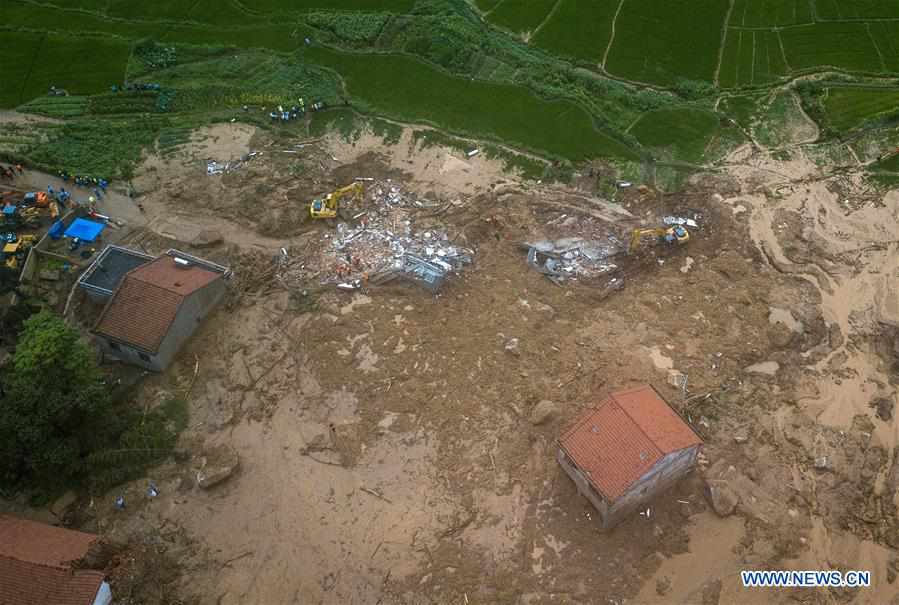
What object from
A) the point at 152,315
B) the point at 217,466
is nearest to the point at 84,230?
the point at 152,315

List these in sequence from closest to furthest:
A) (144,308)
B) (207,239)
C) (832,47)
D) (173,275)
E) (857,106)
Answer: (144,308) < (173,275) < (207,239) < (857,106) < (832,47)

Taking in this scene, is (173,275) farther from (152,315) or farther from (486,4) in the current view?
(486,4)

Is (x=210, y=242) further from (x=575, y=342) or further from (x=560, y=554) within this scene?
(x=560, y=554)

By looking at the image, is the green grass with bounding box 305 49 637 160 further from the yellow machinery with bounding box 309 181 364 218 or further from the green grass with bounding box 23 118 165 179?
the green grass with bounding box 23 118 165 179

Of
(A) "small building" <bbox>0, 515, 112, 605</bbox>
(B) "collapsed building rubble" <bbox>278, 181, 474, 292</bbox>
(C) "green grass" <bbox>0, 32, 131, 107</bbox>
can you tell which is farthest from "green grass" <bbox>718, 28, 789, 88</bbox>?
(A) "small building" <bbox>0, 515, 112, 605</bbox>

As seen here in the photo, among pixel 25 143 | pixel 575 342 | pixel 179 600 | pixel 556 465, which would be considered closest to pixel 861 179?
pixel 575 342

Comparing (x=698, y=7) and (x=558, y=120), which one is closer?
(x=558, y=120)

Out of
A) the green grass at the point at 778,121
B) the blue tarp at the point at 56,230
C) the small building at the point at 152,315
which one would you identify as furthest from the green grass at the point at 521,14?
the blue tarp at the point at 56,230

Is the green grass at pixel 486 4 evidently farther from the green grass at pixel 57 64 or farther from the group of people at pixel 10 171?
the group of people at pixel 10 171
